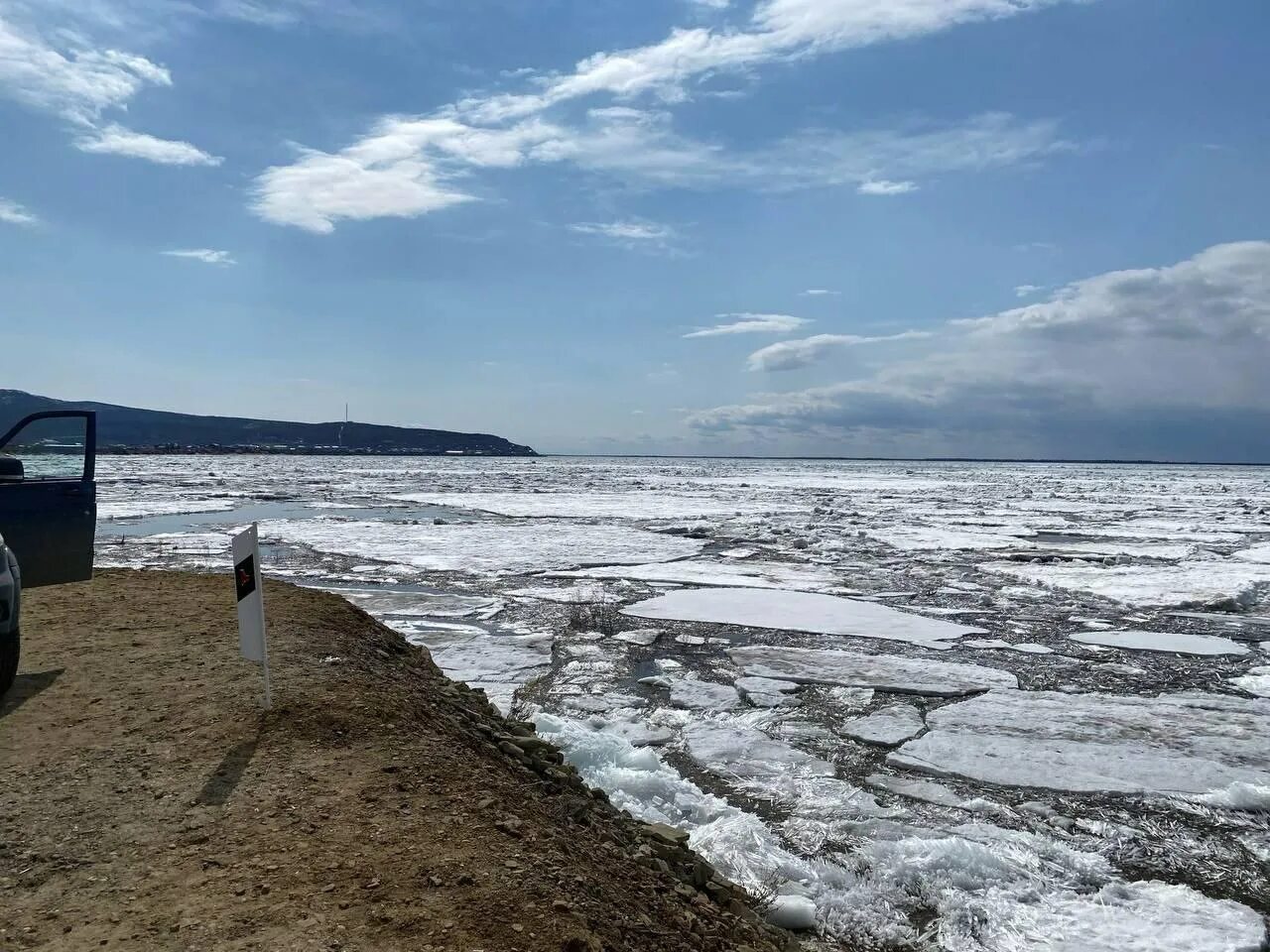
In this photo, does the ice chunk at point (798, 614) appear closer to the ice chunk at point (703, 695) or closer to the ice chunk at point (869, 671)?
the ice chunk at point (869, 671)

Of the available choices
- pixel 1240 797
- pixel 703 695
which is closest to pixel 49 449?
pixel 703 695

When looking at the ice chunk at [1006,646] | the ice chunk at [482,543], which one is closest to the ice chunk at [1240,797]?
the ice chunk at [1006,646]

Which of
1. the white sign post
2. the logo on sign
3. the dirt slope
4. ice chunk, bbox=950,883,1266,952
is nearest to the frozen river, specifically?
ice chunk, bbox=950,883,1266,952

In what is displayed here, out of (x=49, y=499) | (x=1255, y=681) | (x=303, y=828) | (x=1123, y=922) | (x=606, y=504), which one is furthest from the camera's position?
(x=606, y=504)

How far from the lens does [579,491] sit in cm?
4609

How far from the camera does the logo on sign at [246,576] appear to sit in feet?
15.9

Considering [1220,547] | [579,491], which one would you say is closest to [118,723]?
[1220,547]

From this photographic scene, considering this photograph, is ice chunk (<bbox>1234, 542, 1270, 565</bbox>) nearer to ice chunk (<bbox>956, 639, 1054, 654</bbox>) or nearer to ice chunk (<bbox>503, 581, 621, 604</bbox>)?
ice chunk (<bbox>956, 639, 1054, 654</bbox>)

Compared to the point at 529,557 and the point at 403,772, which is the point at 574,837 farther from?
the point at 529,557

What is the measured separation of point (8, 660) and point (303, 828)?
2.81m

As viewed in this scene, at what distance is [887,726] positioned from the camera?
23.1 feet

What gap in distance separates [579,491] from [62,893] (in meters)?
43.0

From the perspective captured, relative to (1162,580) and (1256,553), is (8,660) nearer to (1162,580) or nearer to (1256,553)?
(1162,580)

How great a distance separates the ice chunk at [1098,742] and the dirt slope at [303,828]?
286 cm
